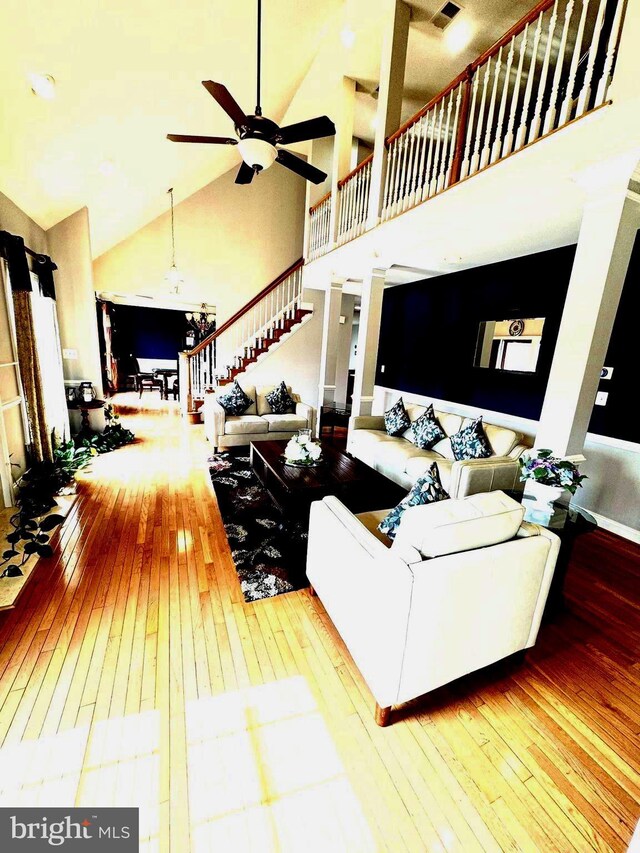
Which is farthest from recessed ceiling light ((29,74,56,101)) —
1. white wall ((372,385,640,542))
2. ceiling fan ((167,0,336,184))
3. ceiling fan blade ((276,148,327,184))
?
white wall ((372,385,640,542))

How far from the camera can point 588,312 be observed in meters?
2.30

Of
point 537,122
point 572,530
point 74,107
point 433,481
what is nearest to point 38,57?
point 74,107

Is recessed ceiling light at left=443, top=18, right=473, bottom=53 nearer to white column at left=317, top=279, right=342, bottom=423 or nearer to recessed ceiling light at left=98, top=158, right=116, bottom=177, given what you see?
white column at left=317, top=279, right=342, bottom=423

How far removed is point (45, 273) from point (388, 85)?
418 centimetres

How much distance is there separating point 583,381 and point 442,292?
317 centimetres

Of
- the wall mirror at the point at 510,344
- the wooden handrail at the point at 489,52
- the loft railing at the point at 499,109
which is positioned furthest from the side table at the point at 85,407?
the wall mirror at the point at 510,344

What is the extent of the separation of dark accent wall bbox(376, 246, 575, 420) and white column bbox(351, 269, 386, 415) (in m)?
1.07

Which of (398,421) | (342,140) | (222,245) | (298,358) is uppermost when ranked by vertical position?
(342,140)

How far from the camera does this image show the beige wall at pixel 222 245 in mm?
6469

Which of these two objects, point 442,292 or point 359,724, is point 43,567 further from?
point 442,292

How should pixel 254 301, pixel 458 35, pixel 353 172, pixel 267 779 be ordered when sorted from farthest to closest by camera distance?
pixel 254 301
pixel 353 172
pixel 458 35
pixel 267 779

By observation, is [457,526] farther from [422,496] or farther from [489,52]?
[489,52]

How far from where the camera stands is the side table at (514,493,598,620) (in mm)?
1952

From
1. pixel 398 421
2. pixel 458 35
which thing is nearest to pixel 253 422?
pixel 398 421
